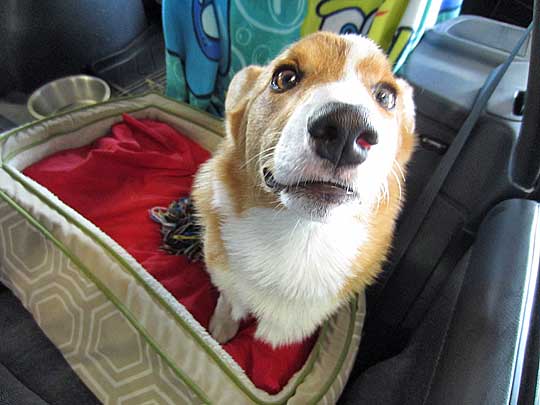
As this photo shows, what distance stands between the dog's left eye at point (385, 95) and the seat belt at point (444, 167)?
0.75ft

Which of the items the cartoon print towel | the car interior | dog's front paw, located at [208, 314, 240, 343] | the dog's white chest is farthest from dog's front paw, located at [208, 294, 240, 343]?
the cartoon print towel

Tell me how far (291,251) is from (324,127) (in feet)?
1.24

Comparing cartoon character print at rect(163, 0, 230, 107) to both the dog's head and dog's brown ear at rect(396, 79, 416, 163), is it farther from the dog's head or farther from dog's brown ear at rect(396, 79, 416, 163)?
dog's brown ear at rect(396, 79, 416, 163)

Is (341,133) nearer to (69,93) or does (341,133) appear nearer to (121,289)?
(121,289)

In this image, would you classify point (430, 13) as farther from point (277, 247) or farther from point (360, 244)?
point (277, 247)

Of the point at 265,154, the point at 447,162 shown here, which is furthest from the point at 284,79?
the point at 447,162

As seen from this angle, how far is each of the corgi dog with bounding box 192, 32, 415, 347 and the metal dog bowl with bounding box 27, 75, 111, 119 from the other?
3.60 feet

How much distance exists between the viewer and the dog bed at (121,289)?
0.94m

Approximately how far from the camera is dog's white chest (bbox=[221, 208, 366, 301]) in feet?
3.07

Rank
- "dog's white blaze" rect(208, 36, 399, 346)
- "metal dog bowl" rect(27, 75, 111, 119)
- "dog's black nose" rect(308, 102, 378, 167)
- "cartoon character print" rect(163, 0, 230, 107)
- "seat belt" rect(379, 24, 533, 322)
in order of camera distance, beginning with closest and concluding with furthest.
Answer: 1. "dog's black nose" rect(308, 102, 378, 167)
2. "dog's white blaze" rect(208, 36, 399, 346)
3. "seat belt" rect(379, 24, 533, 322)
4. "cartoon character print" rect(163, 0, 230, 107)
5. "metal dog bowl" rect(27, 75, 111, 119)

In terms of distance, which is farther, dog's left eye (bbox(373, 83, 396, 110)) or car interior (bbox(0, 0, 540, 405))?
dog's left eye (bbox(373, 83, 396, 110))

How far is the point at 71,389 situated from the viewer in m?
1.00

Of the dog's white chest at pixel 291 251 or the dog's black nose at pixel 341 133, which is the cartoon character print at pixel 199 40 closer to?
the dog's white chest at pixel 291 251

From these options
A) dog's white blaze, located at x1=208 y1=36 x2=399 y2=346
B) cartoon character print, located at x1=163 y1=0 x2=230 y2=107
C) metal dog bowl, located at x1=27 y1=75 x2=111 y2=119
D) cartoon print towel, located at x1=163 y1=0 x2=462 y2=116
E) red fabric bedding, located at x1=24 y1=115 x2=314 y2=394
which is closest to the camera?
dog's white blaze, located at x1=208 y1=36 x2=399 y2=346
